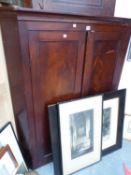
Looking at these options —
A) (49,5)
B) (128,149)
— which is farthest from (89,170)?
(49,5)

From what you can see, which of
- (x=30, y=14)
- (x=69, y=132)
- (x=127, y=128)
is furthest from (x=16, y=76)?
(x=127, y=128)

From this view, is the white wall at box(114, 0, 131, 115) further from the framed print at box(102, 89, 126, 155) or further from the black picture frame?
the black picture frame

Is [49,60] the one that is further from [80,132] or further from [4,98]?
[80,132]

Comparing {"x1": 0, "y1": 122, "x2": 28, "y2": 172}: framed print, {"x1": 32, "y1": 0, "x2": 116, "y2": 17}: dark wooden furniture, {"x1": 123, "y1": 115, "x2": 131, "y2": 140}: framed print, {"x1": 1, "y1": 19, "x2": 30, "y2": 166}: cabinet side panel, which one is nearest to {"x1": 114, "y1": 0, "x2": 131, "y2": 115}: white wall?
{"x1": 123, "y1": 115, "x2": 131, "y2": 140}: framed print

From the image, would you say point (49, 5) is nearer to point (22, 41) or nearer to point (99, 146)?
point (22, 41)

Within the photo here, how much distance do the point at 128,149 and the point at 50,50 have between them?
1.34m

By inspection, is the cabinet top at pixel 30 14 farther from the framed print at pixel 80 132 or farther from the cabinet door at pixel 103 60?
the framed print at pixel 80 132

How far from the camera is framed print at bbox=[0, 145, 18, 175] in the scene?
1220mm

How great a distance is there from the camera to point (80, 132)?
149 cm

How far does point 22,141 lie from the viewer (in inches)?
59.8

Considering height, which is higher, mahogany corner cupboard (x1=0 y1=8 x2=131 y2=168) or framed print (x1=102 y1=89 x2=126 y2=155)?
mahogany corner cupboard (x1=0 y1=8 x2=131 y2=168)

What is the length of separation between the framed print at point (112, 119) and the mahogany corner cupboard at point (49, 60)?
0.43 ft

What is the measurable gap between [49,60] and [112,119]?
2.97 feet

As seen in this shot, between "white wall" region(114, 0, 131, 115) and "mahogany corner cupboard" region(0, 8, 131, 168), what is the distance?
6.1 inches
